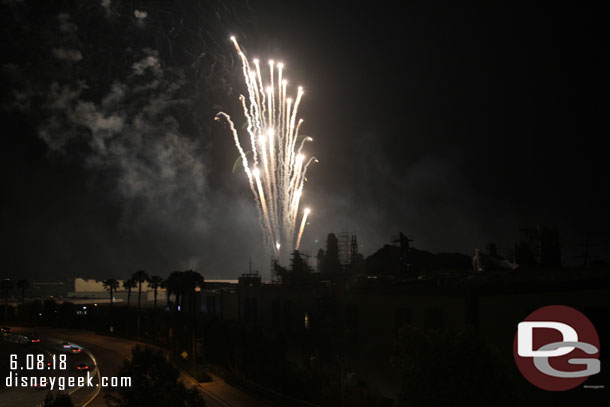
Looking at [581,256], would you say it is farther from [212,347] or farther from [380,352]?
[212,347]

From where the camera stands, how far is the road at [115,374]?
4022cm

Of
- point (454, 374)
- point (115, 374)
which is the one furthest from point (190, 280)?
point (454, 374)

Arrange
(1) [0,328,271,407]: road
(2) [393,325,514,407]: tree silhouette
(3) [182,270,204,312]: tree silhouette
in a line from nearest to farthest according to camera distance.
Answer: (2) [393,325,514,407]: tree silhouette, (1) [0,328,271,407]: road, (3) [182,270,204,312]: tree silhouette

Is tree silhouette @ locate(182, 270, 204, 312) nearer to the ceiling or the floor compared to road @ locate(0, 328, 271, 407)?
nearer to the ceiling

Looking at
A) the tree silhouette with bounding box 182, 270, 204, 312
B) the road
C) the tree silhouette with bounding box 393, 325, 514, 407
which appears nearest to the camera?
the tree silhouette with bounding box 393, 325, 514, 407

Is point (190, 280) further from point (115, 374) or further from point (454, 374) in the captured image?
point (454, 374)

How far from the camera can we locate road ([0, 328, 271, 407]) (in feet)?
132

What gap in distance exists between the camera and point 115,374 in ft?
179

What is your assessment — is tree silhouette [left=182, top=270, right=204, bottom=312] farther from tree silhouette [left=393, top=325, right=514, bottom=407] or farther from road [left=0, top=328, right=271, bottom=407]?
tree silhouette [left=393, top=325, right=514, bottom=407]

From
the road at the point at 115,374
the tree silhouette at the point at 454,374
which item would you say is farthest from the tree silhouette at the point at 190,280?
the tree silhouette at the point at 454,374

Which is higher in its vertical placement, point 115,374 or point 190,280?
point 190,280

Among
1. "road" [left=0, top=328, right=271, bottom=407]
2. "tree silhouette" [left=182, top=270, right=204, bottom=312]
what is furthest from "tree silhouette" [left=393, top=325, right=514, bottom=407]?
"tree silhouette" [left=182, top=270, right=204, bottom=312]

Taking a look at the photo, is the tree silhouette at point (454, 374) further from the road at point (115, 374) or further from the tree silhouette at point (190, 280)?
the tree silhouette at point (190, 280)

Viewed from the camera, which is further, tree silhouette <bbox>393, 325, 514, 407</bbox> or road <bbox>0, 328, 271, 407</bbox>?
road <bbox>0, 328, 271, 407</bbox>
